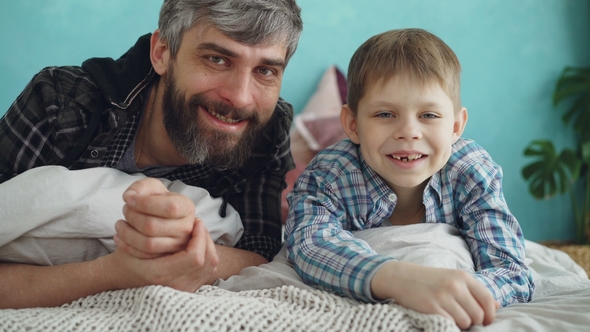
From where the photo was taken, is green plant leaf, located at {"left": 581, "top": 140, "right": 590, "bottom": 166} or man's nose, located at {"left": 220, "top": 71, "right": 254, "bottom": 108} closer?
man's nose, located at {"left": 220, "top": 71, "right": 254, "bottom": 108}

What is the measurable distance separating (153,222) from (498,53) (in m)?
2.60

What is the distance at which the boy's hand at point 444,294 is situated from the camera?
0.87 meters

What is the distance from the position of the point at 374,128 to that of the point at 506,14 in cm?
217

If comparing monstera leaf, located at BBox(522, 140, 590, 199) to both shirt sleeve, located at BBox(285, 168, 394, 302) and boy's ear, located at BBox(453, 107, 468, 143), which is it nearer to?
boy's ear, located at BBox(453, 107, 468, 143)

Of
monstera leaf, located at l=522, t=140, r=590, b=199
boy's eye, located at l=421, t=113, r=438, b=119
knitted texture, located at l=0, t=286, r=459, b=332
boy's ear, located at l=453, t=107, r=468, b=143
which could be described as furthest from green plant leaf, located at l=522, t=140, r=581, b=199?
knitted texture, located at l=0, t=286, r=459, b=332

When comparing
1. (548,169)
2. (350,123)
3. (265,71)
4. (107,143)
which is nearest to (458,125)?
(350,123)

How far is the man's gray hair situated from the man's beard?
0.15 meters

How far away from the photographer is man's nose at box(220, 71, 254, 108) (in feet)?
4.39

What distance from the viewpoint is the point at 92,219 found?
1090mm

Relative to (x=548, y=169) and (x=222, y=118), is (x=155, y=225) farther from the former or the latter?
(x=548, y=169)

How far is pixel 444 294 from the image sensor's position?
2.86 feet

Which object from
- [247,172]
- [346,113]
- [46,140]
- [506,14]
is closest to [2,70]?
[46,140]

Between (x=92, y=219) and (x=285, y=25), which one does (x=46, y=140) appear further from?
(x=285, y=25)

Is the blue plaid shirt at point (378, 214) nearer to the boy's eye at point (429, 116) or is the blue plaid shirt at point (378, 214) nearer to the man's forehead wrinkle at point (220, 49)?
the boy's eye at point (429, 116)
